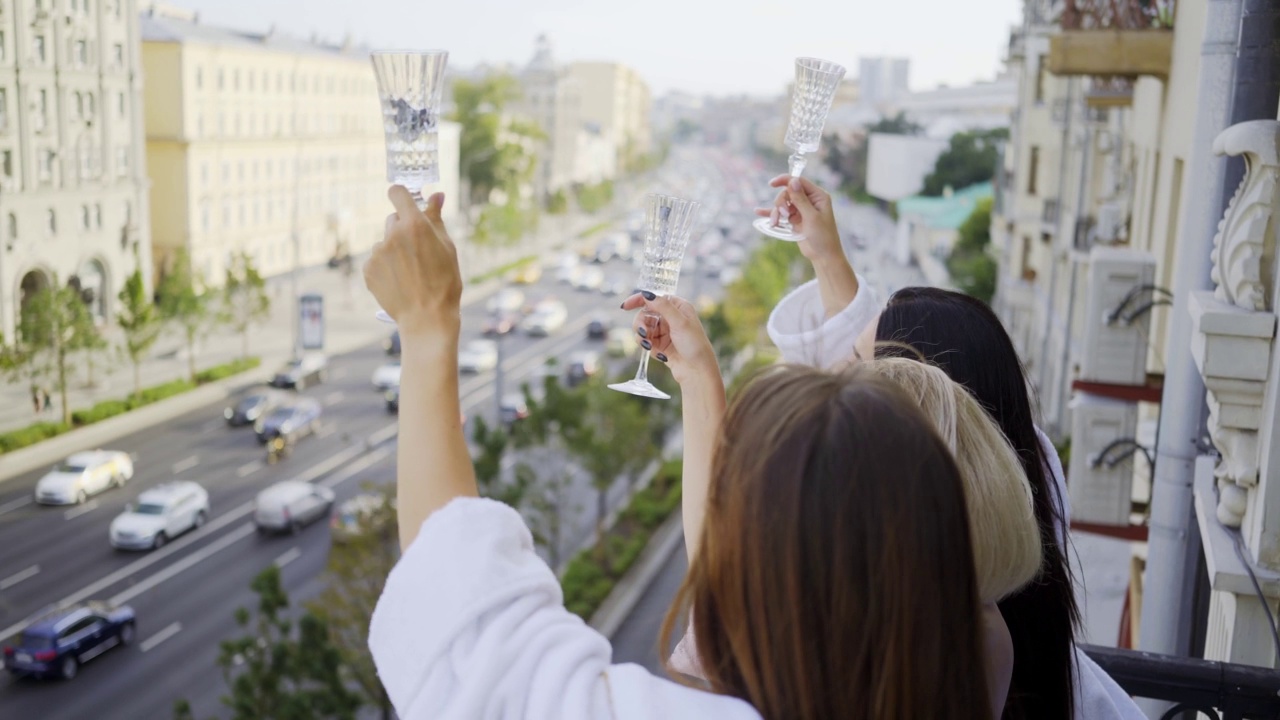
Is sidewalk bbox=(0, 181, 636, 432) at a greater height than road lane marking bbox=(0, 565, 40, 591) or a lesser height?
greater

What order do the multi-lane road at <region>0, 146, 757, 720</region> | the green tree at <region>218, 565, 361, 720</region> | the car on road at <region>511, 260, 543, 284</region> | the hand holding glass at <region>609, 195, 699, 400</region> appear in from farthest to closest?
the car on road at <region>511, 260, 543, 284</region>, the multi-lane road at <region>0, 146, 757, 720</region>, the green tree at <region>218, 565, 361, 720</region>, the hand holding glass at <region>609, 195, 699, 400</region>

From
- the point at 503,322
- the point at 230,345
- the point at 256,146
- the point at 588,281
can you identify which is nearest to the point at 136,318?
the point at 256,146

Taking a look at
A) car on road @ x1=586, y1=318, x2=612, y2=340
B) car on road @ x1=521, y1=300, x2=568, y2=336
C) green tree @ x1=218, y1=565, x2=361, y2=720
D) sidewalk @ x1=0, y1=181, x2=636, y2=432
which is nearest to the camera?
sidewalk @ x1=0, y1=181, x2=636, y2=432

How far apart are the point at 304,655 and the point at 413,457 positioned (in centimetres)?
588

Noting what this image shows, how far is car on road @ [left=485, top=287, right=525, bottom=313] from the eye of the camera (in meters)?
21.8

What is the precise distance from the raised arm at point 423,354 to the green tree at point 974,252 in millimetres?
15765

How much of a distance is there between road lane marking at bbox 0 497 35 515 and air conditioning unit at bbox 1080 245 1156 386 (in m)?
4.88

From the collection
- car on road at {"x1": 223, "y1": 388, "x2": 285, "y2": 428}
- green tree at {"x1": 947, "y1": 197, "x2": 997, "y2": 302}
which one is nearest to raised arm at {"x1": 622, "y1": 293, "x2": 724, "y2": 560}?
car on road at {"x1": 223, "y1": 388, "x2": 285, "y2": 428}

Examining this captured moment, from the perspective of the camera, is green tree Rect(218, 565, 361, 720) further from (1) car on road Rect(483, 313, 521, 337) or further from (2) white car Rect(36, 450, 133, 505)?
(1) car on road Rect(483, 313, 521, 337)

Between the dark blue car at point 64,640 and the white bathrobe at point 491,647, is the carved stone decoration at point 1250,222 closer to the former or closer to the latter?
the white bathrobe at point 491,647

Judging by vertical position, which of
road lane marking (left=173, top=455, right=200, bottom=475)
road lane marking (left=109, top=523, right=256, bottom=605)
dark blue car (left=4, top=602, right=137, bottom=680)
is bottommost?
road lane marking (left=109, top=523, right=256, bottom=605)

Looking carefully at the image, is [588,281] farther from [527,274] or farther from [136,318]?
[136,318]

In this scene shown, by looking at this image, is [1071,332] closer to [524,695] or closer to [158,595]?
[158,595]

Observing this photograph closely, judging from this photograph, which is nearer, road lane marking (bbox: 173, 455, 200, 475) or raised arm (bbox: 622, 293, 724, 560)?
raised arm (bbox: 622, 293, 724, 560)
